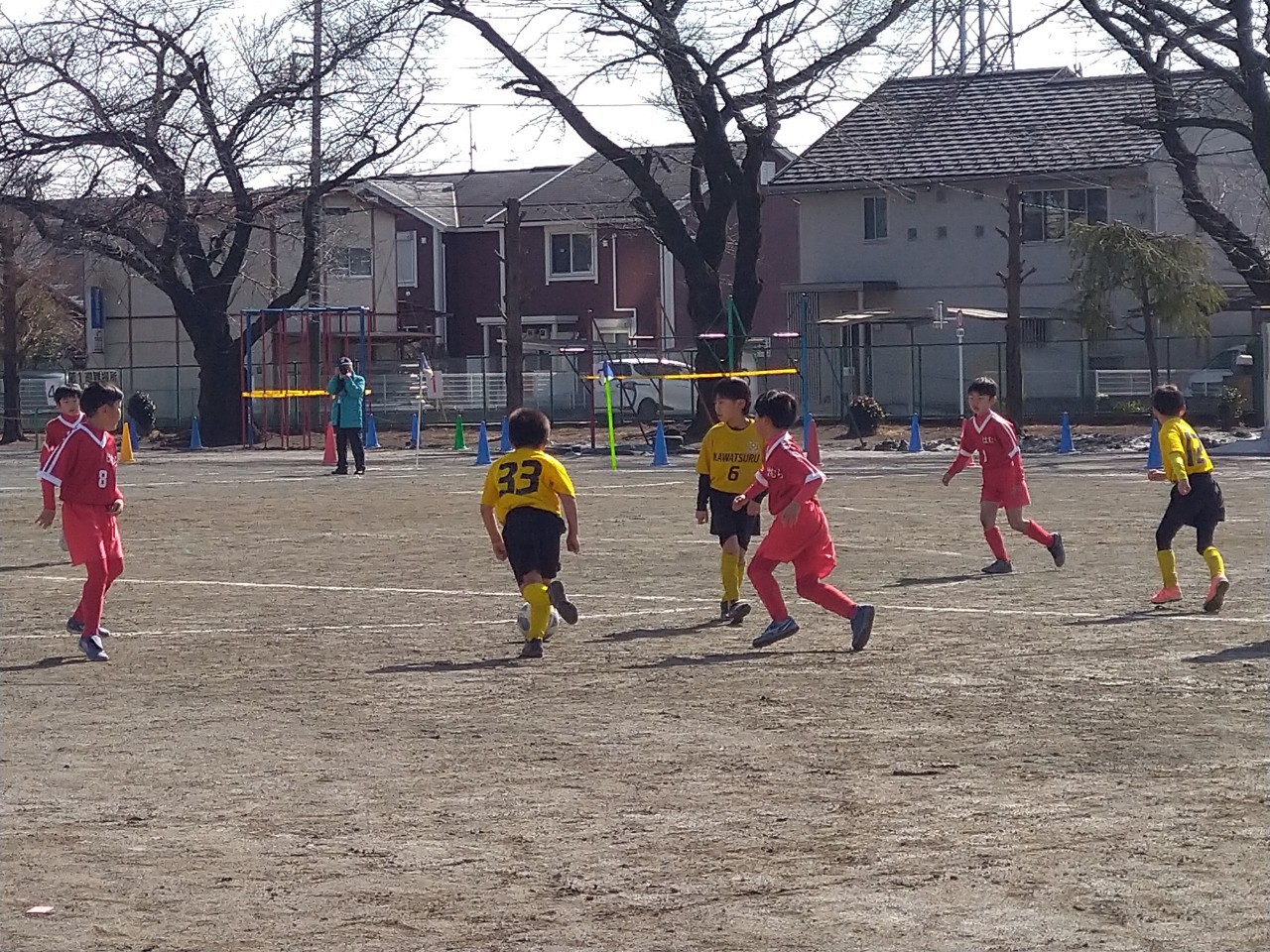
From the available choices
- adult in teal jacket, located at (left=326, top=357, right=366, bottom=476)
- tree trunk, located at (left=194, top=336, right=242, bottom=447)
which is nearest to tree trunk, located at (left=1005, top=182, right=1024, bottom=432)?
adult in teal jacket, located at (left=326, top=357, right=366, bottom=476)

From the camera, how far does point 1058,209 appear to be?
47.7 meters

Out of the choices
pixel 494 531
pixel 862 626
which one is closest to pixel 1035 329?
pixel 862 626

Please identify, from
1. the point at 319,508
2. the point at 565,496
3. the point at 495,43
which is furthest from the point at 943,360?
the point at 565,496

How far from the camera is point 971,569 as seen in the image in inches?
569

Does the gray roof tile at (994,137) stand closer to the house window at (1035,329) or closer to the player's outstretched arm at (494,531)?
the house window at (1035,329)

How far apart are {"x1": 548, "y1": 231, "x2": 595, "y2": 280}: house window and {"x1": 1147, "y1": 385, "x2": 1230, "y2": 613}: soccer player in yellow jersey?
170 feet

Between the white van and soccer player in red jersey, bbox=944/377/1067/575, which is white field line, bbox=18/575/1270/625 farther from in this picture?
the white van

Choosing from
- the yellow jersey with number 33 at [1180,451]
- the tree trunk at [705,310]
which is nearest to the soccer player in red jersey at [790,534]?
the yellow jersey with number 33 at [1180,451]

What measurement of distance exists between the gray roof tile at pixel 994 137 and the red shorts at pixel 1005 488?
106 ft

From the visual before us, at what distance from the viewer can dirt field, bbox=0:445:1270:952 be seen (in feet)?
16.9

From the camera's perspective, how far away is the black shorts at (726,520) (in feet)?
37.8

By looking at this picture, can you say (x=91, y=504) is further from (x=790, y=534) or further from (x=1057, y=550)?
(x=1057, y=550)

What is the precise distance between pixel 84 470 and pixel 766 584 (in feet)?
13.0

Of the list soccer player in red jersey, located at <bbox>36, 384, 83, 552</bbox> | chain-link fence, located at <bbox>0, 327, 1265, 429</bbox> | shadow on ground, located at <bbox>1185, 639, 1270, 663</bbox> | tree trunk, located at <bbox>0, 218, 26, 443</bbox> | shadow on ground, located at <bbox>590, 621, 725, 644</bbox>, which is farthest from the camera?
tree trunk, located at <bbox>0, 218, 26, 443</bbox>
